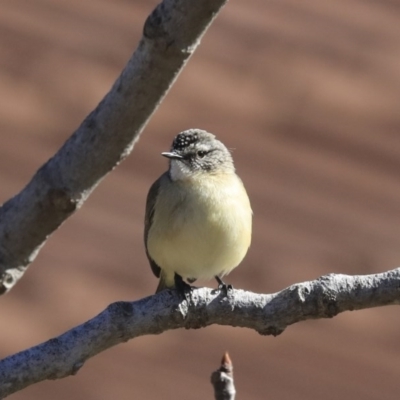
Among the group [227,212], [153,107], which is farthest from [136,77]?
[227,212]

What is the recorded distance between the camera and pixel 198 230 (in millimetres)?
4762

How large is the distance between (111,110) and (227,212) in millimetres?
2666

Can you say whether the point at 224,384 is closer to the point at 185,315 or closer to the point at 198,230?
the point at 185,315

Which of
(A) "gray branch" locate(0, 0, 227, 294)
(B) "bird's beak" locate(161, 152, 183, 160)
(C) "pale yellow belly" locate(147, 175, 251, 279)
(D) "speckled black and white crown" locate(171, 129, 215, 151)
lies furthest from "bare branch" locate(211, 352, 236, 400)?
(D) "speckled black and white crown" locate(171, 129, 215, 151)

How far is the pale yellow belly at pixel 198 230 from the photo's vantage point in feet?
15.7

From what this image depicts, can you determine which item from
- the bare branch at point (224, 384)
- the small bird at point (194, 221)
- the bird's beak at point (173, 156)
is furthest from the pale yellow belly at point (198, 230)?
the bare branch at point (224, 384)

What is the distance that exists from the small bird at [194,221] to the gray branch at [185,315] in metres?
1.60

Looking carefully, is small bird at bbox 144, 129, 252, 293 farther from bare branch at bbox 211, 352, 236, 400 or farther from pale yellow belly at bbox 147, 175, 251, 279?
bare branch at bbox 211, 352, 236, 400

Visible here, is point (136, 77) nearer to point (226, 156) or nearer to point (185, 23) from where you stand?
point (185, 23)

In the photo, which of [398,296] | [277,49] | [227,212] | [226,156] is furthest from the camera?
[277,49]

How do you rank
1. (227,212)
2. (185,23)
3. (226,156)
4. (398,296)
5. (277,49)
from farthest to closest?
1. (277,49)
2. (226,156)
3. (227,212)
4. (398,296)
5. (185,23)

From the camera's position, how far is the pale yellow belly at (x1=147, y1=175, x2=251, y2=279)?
15.7ft

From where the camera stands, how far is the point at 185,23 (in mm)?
2240

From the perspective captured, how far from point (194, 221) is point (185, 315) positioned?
5.63 feet
